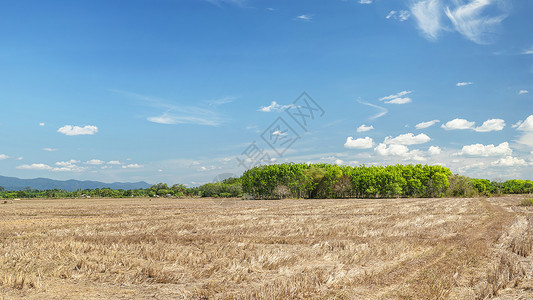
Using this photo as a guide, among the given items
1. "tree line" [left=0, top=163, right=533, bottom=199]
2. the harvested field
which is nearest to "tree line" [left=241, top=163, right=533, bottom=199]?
"tree line" [left=0, top=163, right=533, bottom=199]

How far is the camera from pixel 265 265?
35.1 ft

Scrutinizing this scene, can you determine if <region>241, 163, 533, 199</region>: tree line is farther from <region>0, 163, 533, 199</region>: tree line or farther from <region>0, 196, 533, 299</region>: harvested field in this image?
<region>0, 196, 533, 299</region>: harvested field

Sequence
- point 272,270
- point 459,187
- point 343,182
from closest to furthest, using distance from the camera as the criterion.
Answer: point 272,270, point 459,187, point 343,182

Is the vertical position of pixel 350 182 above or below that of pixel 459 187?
above

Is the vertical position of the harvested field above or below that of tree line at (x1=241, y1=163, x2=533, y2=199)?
below

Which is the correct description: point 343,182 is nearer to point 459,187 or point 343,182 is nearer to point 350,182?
point 350,182

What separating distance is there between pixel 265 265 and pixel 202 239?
6340mm

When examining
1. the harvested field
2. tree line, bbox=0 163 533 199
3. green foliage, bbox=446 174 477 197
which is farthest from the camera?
tree line, bbox=0 163 533 199

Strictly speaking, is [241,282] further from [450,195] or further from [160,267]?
[450,195]

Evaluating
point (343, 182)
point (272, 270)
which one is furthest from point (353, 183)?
point (272, 270)

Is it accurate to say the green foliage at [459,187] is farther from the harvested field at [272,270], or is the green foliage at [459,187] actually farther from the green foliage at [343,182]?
the harvested field at [272,270]

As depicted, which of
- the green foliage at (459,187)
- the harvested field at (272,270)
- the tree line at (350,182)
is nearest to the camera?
the harvested field at (272,270)

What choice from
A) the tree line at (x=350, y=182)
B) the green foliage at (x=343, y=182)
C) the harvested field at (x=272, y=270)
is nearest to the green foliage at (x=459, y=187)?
the tree line at (x=350, y=182)

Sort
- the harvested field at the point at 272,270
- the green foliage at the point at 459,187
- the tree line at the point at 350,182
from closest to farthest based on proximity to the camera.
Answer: the harvested field at the point at 272,270 → the green foliage at the point at 459,187 → the tree line at the point at 350,182
